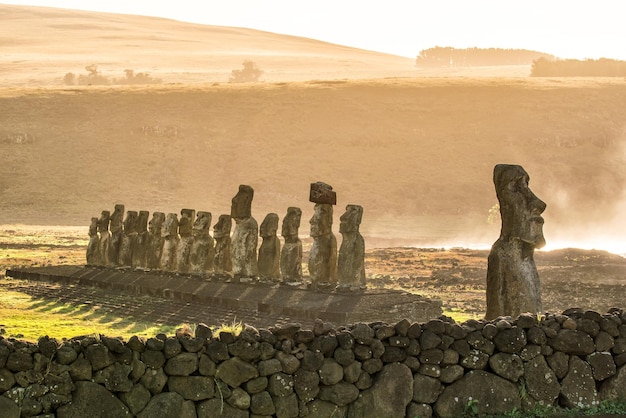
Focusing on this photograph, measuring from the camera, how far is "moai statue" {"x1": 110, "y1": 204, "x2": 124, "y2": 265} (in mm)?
30094

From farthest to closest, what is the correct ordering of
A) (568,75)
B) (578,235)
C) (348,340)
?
(568,75)
(578,235)
(348,340)

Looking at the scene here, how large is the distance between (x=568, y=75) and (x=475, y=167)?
46873 mm

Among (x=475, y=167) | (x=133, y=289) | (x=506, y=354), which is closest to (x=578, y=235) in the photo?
(x=475, y=167)

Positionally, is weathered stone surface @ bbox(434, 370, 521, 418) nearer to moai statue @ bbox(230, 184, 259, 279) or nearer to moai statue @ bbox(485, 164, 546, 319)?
moai statue @ bbox(485, 164, 546, 319)

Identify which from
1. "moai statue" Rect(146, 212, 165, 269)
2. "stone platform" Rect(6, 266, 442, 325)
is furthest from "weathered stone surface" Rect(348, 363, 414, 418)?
"moai statue" Rect(146, 212, 165, 269)

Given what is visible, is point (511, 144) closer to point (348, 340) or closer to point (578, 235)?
point (578, 235)

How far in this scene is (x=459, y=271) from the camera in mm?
34219

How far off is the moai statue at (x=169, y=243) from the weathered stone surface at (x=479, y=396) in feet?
53.8

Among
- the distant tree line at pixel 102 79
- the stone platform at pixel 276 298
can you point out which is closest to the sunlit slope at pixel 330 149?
the distant tree line at pixel 102 79

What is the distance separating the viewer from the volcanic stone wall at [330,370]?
1085 cm

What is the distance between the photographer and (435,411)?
1200 centimetres

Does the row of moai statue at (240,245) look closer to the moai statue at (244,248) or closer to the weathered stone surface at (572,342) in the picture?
the moai statue at (244,248)

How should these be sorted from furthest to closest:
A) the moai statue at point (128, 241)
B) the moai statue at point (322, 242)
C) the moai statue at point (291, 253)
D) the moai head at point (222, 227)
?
the moai statue at point (128, 241) < the moai head at point (222, 227) < the moai statue at point (291, 253) < the moai statue at point (322, 242)

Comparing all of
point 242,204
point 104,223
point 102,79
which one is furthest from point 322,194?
point 102,79
